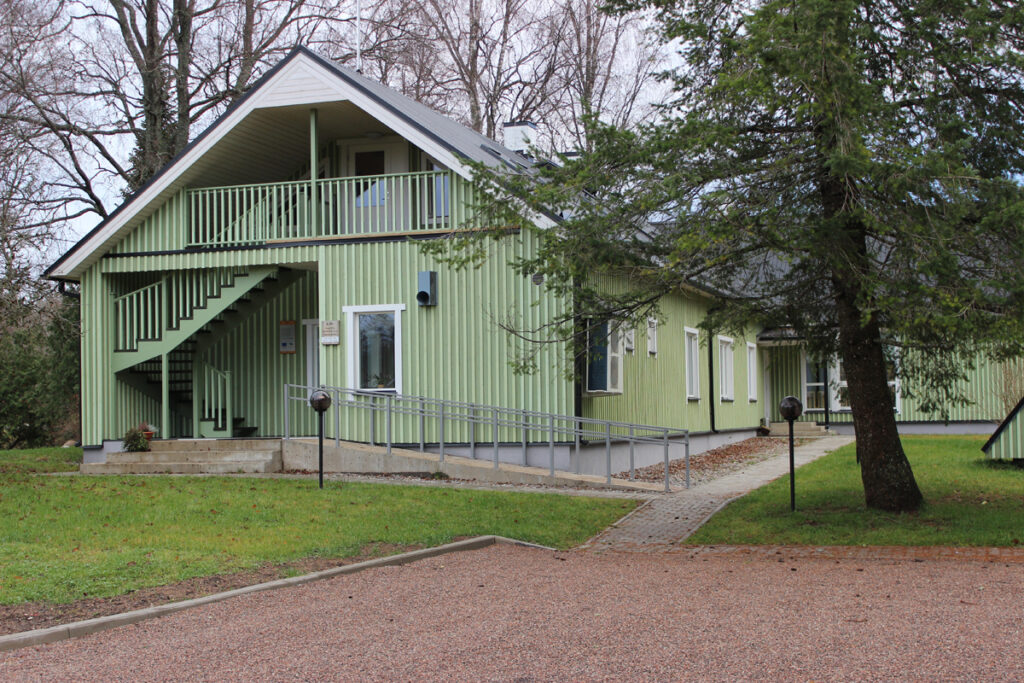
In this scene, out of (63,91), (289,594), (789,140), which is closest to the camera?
(289,594)

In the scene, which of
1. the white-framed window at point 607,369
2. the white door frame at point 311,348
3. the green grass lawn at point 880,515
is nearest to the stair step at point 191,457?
the white door frame at point 311,348

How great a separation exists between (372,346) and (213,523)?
23.9 ft

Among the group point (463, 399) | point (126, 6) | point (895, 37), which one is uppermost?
point (126, 6)

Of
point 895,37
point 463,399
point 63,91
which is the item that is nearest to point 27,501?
point 463,399

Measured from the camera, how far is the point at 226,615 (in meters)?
7.75

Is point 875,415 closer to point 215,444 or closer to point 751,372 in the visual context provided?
point 215,444

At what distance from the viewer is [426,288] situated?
1805 centimetres

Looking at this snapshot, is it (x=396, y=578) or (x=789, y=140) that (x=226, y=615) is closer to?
(x=396, y=578)

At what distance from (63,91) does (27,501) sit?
16.7 m

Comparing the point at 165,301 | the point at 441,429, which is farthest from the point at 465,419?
the point at 165,301

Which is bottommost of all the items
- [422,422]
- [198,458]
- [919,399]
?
[198,458]

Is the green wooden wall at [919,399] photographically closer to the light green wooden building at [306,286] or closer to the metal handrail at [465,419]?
the metal handrail at [465,419]

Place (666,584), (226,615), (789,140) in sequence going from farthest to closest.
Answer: (789,140) → (666,584) → (226,615)

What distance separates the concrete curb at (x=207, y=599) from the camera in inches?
271
